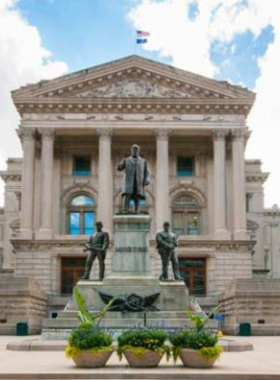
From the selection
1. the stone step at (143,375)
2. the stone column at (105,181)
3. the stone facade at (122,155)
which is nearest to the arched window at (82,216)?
the stone facade at (122,155)

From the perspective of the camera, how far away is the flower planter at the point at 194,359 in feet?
48.2

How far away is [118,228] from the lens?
82.0 feet

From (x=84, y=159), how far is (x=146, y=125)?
7934mm

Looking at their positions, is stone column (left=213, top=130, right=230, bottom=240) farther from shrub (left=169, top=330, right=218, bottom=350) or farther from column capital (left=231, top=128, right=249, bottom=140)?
shrub (left=169, top=330, right=218, bottom=350)

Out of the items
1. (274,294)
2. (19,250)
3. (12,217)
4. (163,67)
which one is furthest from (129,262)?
(12,217)

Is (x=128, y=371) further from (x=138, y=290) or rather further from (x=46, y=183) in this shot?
(x=46, y=183)

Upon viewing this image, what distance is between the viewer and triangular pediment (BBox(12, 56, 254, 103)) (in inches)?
2360

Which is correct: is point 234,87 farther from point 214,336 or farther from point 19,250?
point 214,336

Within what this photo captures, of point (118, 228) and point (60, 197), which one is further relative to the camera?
point (60, 197)

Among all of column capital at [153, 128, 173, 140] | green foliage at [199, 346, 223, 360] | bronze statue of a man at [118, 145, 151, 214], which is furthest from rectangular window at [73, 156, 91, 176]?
green foliage at [199, 346, 223, 360]

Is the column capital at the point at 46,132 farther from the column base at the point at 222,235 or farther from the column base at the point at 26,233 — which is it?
the column base at the point at 222,235

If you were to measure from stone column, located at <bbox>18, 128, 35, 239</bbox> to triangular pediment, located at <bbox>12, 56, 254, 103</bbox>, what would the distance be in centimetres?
344

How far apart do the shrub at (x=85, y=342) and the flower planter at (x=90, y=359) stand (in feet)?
0.27

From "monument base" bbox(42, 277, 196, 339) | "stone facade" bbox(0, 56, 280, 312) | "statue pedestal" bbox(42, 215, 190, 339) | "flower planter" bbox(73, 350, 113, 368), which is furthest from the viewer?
"stone facade" bbox(0, 56, 280, 312)
